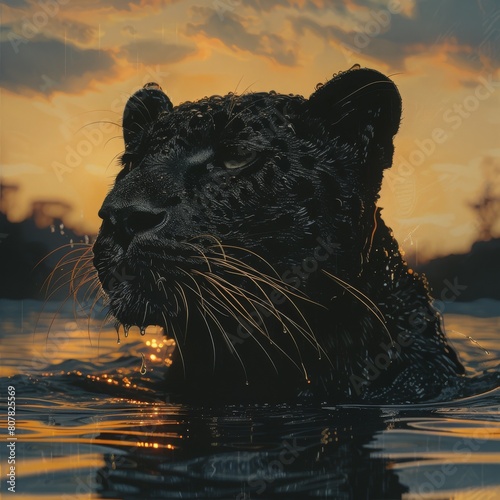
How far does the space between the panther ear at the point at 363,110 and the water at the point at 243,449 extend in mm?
1617

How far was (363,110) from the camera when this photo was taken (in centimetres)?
555

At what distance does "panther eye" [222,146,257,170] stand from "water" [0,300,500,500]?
1270 millimetres

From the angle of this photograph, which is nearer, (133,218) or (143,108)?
(133,218)

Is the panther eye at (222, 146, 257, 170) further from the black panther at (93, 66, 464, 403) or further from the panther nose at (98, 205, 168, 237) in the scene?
the panther nose at (98, 205, 168, 237)

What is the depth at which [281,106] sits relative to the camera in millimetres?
5562

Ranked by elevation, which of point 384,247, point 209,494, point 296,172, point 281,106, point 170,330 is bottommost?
point 209,494

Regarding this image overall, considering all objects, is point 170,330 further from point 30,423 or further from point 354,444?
point 354,444

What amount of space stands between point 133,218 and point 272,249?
86 cm

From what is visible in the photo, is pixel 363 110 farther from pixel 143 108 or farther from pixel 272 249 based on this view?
pixel 143 108

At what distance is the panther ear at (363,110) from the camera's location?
18.1 ft

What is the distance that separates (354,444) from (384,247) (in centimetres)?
180

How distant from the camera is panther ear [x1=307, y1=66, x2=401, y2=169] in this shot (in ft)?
18.1

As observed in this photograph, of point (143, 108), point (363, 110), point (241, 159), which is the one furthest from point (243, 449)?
point (143, 108)

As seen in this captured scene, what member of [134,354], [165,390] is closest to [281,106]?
[165,390]
